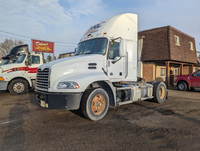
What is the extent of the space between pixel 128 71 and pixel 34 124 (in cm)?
391

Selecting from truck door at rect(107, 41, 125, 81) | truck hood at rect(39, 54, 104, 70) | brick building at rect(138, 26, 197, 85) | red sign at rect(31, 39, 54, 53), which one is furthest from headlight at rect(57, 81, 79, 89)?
red sign at rect(31, 39, 54, 53)

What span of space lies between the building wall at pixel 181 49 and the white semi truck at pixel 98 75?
32.3 feet

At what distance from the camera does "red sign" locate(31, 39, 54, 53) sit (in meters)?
20.3

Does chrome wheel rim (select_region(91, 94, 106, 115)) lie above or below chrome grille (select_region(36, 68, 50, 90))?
below

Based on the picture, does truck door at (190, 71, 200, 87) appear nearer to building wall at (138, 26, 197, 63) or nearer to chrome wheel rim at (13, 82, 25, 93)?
building wall at (138, 26, 197, 63)

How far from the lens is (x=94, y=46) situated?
5.42 metres

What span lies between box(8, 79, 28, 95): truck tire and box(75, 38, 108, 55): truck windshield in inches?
202

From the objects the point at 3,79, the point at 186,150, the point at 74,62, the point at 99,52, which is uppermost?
the point at 99,52

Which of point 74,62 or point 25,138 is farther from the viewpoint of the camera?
point 74,62

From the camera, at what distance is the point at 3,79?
8359 mm

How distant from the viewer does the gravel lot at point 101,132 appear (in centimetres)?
295

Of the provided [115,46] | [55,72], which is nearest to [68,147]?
[55,72]

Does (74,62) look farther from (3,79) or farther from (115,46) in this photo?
(3,79)

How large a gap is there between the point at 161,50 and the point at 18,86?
43.7 feet
